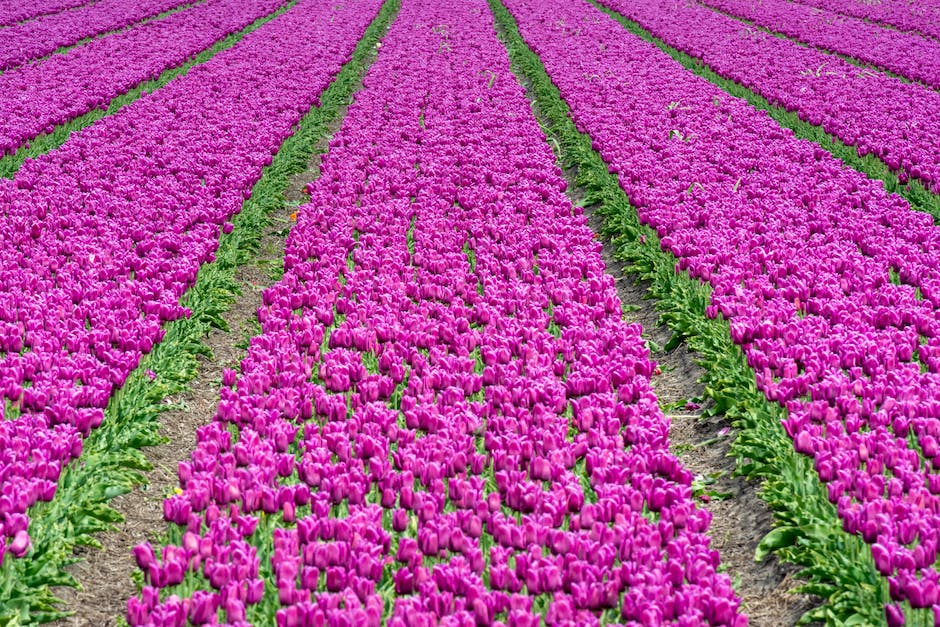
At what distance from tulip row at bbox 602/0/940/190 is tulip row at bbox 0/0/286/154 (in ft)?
42.1

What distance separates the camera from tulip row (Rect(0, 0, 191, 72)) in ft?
71.2

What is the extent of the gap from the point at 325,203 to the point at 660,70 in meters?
11.8

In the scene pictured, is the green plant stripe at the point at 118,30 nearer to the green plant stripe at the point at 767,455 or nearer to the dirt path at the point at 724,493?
the green plant stripe at the point at 767,455

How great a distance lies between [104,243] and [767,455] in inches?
267

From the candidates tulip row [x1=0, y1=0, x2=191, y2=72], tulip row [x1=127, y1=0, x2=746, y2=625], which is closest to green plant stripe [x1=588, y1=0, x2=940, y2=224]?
tulip row [x1=127, y1=0, x2=746, y2=625]

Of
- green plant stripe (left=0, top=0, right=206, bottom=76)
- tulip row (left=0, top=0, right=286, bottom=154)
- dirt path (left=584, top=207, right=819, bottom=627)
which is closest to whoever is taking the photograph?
dirt path (left=584, top=207, right=819, bottom=627)

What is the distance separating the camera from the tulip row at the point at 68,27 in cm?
2170

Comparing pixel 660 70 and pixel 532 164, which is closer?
pixel 532 164

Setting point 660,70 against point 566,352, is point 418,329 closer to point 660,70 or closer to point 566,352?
point 566,352

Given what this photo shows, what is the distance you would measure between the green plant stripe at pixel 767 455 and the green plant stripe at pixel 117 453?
3795mm

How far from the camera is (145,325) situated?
697 cm

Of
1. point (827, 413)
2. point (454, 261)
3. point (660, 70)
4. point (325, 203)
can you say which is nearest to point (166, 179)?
point (325, 203)

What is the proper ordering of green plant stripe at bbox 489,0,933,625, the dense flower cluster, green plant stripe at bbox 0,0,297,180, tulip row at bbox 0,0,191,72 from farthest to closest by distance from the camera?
tulip row at bbox 0,0,191,72 → green plant stripe at bbox 0,0,297,180 → the dense flower cluster → green plant stripe at bbox 489,0,933,625

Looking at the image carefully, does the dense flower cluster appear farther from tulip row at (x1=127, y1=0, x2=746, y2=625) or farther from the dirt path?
the dirt path
